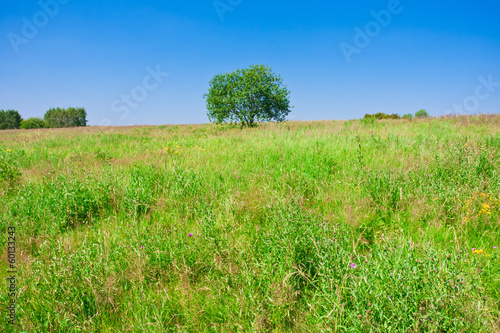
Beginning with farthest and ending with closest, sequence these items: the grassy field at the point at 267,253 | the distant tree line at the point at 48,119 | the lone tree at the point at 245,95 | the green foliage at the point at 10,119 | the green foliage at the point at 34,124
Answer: the green foliage at the point at 10,119
the distant tree line at the point at 48,119
the green foliage at the point at 34,124
the lone tree at the point at 245,95
the grassy field at the point at 267,253

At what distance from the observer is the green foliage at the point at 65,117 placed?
73.5 meters

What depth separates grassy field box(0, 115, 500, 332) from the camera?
146 cm

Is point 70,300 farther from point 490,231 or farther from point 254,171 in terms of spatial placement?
point 490,231

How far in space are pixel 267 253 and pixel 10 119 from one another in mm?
105195

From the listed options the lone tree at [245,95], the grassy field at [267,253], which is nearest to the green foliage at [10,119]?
the lone tree at [245,95]

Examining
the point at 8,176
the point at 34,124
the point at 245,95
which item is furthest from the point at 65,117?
the point at 8,176

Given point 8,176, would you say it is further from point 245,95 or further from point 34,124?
point 34,124

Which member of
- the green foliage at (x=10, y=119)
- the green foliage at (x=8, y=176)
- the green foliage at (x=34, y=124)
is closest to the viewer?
the green foliage at (x=8, y=176)

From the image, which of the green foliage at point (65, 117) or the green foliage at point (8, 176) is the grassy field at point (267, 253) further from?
the green foliage at point (65, 117)

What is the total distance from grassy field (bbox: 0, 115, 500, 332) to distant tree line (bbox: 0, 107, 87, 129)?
88.1 meters

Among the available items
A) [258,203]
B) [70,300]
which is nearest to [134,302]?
[70,300]

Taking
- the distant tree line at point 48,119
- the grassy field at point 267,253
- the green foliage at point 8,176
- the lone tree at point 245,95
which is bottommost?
the grassy field at point 267,253

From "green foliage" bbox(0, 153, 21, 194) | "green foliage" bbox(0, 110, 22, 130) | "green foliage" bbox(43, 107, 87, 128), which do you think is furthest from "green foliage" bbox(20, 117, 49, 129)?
"green foliage" bbox(0, 153, 21, 194)

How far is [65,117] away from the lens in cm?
7669
